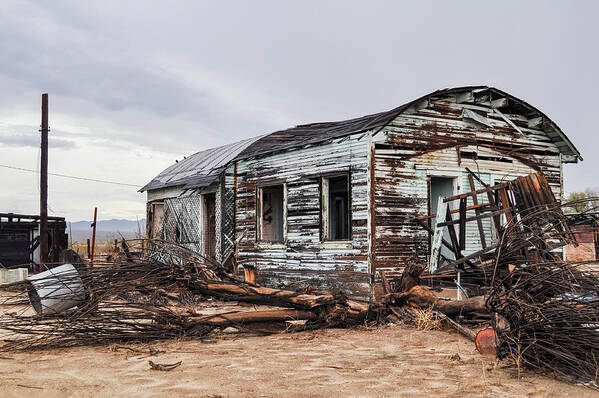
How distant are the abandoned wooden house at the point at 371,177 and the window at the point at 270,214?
25 millimetres

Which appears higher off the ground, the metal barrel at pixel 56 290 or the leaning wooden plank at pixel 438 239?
the leaning wooden plank at pixel 438 239

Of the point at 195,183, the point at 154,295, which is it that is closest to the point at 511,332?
the point at 154,295

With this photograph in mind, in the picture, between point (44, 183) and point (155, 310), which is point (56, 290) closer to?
point (155, 310)

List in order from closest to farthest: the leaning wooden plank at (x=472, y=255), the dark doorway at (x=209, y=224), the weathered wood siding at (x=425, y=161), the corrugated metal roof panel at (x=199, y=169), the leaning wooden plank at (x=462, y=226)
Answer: the leaning wooden plank at (x=472, y=255), the leaning wooden plank at (x=462, y=226), the weathered wood siding at (x=425, y=161), the corrugated metal roof panel at (x=199, y=169), the dark doorway at (x=209, y=224)

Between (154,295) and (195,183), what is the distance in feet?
32.1

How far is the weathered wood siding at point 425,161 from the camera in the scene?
36.3ft

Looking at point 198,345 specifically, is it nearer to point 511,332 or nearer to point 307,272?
point 511,332

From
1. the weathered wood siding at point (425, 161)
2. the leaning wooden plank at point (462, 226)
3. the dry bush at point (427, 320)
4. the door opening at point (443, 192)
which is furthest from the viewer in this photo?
the door opening at point (443, 192)

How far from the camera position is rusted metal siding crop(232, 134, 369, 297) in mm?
11172

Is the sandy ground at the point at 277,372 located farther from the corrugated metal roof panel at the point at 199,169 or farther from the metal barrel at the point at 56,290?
the corrugated metal roof panel at the point at 199,169

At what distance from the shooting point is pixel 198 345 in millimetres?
7289

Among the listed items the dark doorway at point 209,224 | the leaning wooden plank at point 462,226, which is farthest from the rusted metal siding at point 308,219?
the dark doorway at point 209,224

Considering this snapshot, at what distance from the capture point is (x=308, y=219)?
12.4 m

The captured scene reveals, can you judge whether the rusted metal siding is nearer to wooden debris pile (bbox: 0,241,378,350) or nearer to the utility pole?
wooden debris pile (bbox: 0,241,378,350)
